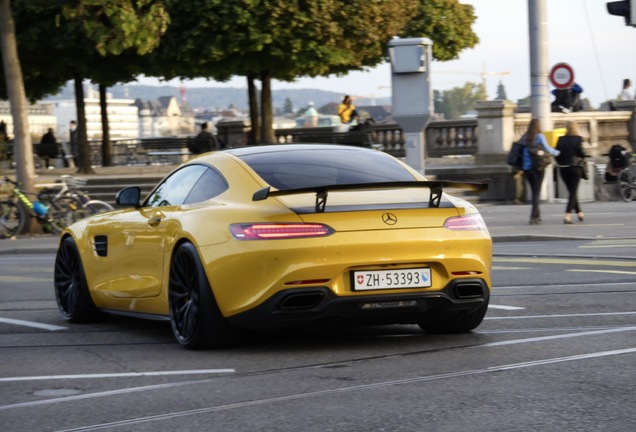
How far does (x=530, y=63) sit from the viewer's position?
27641 millimetres

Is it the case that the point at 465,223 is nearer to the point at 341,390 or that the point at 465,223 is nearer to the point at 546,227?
the point at 341,390

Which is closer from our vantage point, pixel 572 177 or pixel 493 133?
pixel 572 177

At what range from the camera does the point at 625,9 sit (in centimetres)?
1842

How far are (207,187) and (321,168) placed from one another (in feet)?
2.59

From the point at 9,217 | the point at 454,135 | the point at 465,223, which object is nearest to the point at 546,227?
the point at 9,217

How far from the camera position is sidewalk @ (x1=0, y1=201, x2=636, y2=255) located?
20312 millimetres

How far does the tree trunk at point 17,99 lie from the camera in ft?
83.8

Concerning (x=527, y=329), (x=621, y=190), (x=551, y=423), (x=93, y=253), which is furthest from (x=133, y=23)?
(x=551, y=423)

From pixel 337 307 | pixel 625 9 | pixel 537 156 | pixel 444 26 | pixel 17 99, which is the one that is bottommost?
pixel 537 156

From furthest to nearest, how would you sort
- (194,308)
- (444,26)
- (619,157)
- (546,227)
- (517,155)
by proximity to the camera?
(444,26) < (619,157) < (517,155) < (546,227) < (194,308)

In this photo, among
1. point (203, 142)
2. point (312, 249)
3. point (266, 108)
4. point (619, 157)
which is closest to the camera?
point (312, 249)

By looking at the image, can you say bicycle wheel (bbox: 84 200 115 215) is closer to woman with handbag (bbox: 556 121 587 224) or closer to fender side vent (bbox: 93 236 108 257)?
woman with handbag (bbox: 556 121 587 224)

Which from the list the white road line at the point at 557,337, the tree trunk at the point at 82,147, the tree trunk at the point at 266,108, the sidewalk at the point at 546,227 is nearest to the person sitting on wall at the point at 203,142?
the tree trunk at the point at 266,108

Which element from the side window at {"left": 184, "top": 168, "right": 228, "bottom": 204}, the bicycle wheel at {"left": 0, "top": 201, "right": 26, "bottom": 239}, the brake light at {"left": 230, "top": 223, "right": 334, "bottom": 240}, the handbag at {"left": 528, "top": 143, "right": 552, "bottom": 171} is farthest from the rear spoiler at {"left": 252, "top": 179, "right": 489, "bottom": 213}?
the bicycle wheel at {"left": 0, "top": 201, "right": 26, "bottom": 239}
